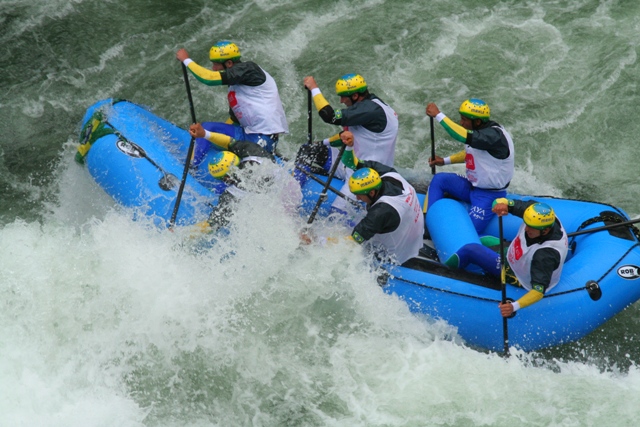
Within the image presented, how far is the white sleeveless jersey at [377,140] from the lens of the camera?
8.10 m

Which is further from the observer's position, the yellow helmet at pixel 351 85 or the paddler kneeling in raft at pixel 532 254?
the yellow helmet at pixel 351 85

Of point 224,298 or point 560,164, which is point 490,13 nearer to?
point 560,164

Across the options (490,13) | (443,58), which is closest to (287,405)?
(443,58)

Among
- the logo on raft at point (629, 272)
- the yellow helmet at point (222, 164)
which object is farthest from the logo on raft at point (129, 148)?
the logo on raft at point (629, 272)

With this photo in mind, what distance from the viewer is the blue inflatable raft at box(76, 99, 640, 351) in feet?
23.7

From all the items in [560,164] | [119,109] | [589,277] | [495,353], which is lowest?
[560,164]

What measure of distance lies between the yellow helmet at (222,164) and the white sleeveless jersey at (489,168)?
2.18 metres

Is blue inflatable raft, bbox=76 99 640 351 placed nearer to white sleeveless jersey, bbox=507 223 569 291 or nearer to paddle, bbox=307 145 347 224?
white sleeveless jersey, bbox=507 223 569 291

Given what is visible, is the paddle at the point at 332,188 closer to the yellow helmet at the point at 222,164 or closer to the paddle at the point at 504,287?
the yellow helmet at the point at 222,164

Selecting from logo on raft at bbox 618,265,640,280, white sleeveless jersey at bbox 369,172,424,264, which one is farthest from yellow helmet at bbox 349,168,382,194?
logo on raft at bbox 618,265,640,280

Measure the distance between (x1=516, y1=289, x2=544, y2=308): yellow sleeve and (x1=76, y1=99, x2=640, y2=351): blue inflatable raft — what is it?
25 cm

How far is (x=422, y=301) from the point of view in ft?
24.1

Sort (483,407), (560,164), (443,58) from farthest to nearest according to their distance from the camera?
1. (443,58)
2. (560,164)
3. (483,407)

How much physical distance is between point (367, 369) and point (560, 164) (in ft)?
14.9
